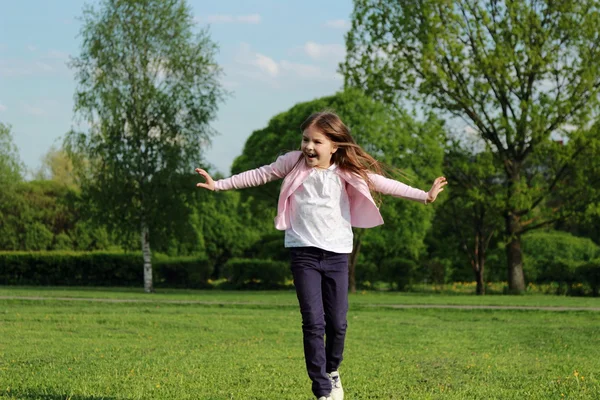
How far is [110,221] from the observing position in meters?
35.2

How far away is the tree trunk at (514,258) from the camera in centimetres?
3391

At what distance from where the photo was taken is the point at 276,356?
35.6 ft

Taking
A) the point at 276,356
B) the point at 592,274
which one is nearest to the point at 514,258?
the point at 592,274

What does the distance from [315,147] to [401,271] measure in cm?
3184

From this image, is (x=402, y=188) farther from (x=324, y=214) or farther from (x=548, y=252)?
(x=548, y=252)

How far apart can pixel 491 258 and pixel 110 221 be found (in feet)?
58.1

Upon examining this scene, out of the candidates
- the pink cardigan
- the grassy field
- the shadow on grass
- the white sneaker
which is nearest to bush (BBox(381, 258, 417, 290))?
the grassy field

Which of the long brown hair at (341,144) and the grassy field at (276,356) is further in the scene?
the grassy field at (276,356)

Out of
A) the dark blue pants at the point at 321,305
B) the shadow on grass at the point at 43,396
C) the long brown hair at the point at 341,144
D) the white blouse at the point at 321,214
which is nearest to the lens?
the dark blue pants at the point at 321,305

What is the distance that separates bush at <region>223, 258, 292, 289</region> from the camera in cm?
3978

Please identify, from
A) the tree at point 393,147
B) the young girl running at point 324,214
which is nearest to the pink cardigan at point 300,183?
the young girl running at point 324,214

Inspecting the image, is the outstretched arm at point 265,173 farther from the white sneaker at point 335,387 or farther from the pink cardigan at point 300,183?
the white sneaker at point 335,387

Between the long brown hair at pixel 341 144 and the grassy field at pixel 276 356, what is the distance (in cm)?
196

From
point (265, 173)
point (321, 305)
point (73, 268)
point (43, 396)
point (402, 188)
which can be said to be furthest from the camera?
point (73, 268)
